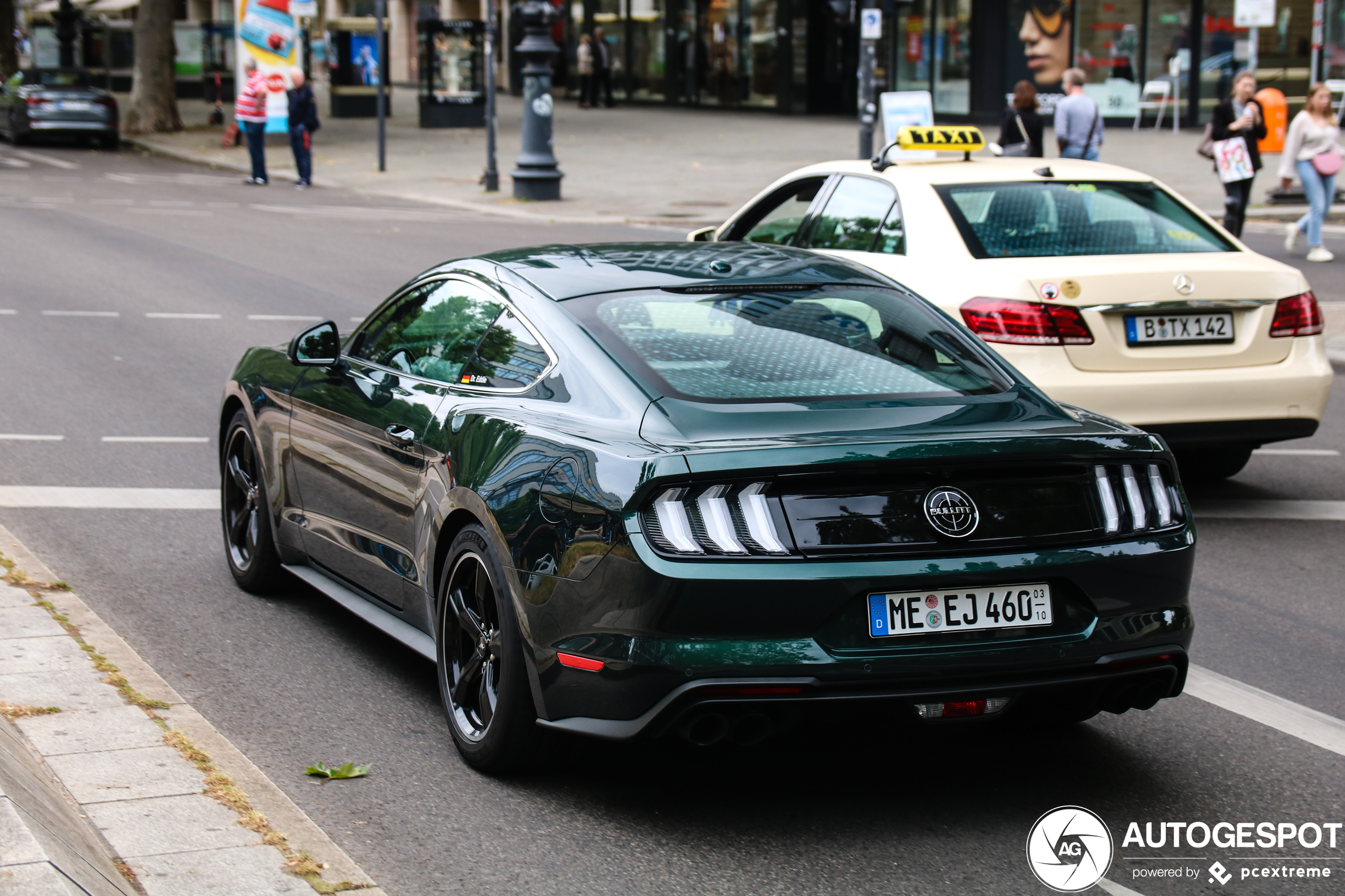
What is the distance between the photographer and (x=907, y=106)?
23.6 meters

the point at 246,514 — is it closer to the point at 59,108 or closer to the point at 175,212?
the point at 175,212

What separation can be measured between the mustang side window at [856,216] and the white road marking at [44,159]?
25499 mm

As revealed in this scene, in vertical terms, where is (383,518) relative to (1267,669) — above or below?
above

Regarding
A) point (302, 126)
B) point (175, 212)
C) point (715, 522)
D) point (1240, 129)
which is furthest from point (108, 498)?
point (302, 126)

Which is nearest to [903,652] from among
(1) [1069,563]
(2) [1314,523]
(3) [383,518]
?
(1) [1069,563]

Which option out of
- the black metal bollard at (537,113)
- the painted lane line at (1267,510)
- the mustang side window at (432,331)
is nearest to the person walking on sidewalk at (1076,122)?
the black metal bollard at (537,113)

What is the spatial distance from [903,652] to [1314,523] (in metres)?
4.46

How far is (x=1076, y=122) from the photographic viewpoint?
20062 millimetres

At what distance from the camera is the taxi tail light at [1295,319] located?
772 centimetres

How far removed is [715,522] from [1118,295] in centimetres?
405

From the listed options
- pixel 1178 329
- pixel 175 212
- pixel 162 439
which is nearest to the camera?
pixel 1178 329

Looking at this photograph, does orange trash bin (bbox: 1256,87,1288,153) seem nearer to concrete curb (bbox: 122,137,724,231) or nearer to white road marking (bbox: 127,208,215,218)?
concrete curb (bbox: 122,137,724,231)

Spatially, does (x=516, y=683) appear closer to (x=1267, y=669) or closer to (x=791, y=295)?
(x=791, y=295)

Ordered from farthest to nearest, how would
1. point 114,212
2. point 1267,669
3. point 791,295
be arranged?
point 114,212
point 1267,669
point 791,295
